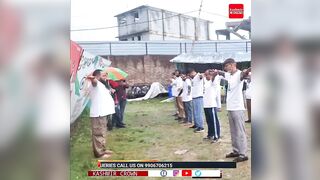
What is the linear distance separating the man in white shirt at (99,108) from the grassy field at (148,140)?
0.04 m

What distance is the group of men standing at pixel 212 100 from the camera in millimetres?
2551

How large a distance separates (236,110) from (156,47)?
2.22 ft

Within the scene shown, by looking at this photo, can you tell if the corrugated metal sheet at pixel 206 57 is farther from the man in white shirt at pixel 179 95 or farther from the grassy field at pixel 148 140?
the grassy field at pixel 148 140

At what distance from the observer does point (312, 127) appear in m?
2.45

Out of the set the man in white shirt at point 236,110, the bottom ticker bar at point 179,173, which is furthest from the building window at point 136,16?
the bottom ticker bar at point 179,173

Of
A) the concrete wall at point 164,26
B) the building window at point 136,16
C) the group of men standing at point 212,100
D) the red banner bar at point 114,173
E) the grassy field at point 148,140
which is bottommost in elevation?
the red banner bar at point 114,173

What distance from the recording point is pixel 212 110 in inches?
102

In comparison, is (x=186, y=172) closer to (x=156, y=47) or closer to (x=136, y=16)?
(x=156, y=47)

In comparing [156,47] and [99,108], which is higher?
[156,47]

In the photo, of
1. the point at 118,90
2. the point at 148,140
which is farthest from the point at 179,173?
the point at 118,90

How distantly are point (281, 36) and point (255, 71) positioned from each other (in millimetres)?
271

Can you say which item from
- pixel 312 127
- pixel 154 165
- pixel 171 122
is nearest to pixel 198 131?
pixel 171 122

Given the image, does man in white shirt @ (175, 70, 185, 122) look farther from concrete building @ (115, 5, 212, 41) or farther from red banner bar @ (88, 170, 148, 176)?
red banner bar @ (88, 170, 148, 176)

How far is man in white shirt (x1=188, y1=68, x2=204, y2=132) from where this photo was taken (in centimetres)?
260
